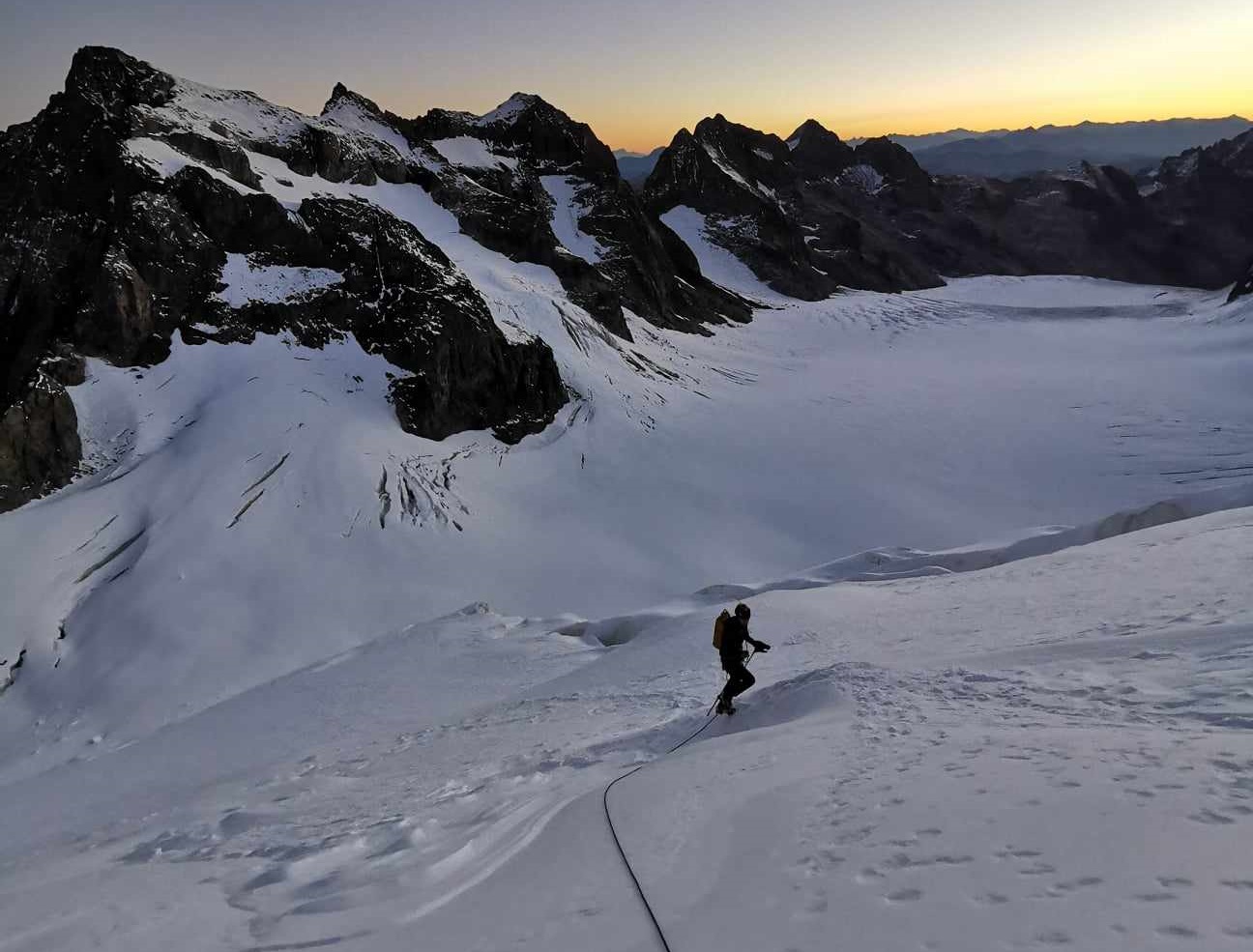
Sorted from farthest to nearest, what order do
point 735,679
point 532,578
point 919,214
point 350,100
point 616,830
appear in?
point 919,214
point 350,100
point 532,578
point 735,679
point 616,830

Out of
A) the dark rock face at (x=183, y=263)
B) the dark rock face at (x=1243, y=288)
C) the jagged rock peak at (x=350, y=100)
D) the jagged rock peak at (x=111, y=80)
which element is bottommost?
the dark rock face at (x=1243, y=288)

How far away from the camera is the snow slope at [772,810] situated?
4227 millimetres

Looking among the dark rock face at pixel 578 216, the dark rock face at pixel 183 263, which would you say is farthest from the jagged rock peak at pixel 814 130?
the dark rock face at pixel 183 263

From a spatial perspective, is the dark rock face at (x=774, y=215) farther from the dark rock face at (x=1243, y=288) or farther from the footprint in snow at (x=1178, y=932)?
the footprint in snow at (x=1178, y=932)

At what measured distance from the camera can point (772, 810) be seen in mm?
6004

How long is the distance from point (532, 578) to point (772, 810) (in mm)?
24410

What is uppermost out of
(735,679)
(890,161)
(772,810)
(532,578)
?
(890,161)

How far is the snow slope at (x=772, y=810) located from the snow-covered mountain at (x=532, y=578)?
0.05m

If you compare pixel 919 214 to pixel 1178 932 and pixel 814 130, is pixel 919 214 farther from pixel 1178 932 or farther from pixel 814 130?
pixel 1178 932

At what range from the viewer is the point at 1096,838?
4.45 m

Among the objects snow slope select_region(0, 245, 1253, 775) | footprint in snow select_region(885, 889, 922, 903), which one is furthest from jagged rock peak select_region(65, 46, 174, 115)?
footprint in snow select_region(885, 889, 922, 903)

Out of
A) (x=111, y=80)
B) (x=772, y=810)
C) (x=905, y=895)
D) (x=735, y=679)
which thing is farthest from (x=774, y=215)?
(x=905, y=895)

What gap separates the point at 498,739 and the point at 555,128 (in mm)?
79402

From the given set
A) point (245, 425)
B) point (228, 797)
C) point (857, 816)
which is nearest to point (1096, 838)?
point (857, 816)
